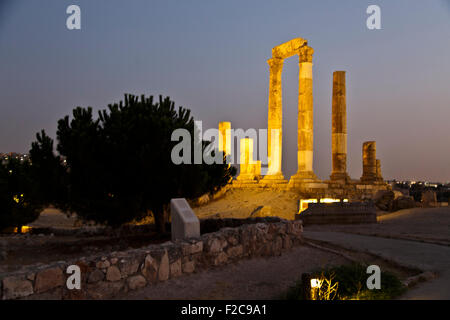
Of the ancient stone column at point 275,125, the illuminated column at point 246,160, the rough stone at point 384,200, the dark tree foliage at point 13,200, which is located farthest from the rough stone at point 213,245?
the illuminated column at point 246,160

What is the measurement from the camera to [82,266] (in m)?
6.05

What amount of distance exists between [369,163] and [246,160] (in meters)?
9.39

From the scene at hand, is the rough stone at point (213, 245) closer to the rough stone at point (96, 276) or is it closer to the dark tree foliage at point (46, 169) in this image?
the rough stone at point (96, 276)

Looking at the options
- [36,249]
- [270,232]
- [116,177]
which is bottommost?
→ [36,249]

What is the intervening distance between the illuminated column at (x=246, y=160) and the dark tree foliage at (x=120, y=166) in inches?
746

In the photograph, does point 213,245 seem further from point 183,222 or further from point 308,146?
point 308,146

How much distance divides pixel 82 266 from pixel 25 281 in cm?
87

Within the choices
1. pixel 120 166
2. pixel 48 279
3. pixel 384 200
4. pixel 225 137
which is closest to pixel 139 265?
pixel 48 279

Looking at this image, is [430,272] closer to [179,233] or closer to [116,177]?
[179,233]

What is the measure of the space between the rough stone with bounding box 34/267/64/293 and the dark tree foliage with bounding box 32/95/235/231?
5.15 m

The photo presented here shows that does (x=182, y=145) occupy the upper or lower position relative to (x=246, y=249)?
upper

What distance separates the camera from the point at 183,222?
29.3ft

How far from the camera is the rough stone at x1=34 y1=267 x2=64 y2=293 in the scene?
5543 millimetres
